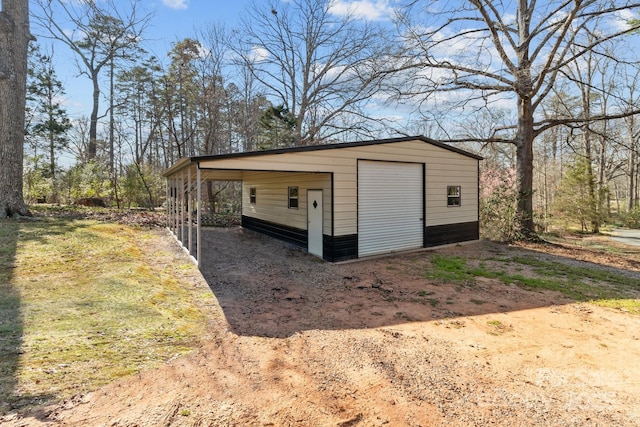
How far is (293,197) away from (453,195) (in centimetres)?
521

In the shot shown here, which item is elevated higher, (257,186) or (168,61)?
(168,61)

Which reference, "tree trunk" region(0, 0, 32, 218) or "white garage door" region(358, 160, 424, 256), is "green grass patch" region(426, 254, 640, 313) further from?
"tree trunk" region(0, 0, 32, 218)

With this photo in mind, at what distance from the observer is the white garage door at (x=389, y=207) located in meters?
8.48

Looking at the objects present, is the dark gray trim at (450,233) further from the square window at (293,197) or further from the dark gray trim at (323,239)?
the square window at (293,197)

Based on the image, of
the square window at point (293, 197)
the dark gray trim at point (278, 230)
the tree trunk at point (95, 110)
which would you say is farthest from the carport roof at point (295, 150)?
the tree trunk at point (95, 110)

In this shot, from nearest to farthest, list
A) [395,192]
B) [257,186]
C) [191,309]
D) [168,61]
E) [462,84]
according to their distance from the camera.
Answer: [191,309]
[395,192]
[462,84]
[257,186]
[168,61]

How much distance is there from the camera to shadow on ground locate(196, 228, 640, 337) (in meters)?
4.48

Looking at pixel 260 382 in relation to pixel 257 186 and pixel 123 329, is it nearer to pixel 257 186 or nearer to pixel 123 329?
pixel 123 329

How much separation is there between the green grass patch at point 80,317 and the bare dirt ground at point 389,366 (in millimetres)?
261

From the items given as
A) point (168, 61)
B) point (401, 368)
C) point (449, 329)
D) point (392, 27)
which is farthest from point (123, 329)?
point (168, 61)

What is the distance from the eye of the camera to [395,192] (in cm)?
904

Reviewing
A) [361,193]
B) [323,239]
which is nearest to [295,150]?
[361,193]

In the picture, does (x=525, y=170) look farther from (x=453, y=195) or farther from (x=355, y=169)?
(x=355, y=169)

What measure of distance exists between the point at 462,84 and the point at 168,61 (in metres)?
16.5
